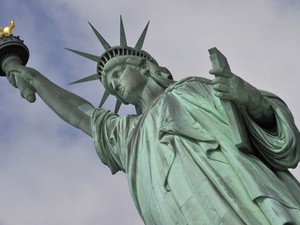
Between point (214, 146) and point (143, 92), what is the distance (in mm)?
2054

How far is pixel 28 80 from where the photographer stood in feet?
45.0

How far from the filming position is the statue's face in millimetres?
12227

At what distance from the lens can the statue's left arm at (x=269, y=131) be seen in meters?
10.4

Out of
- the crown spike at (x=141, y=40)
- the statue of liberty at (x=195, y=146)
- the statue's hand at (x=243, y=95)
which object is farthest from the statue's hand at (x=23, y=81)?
the statue's hand at (x=243, y=95)

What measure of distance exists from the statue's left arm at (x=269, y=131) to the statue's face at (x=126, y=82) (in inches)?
81.9

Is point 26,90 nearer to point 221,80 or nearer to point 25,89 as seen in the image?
point 25,89

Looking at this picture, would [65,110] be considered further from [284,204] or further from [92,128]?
[284,204]

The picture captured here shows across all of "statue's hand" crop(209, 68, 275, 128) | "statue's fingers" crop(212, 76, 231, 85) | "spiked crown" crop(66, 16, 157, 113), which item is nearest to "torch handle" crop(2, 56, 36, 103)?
"spiked crown" crop(66, 16, 157, 113)

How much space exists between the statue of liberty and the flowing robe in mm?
11

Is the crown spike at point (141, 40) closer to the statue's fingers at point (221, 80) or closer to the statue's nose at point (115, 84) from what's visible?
the statue's nose at point (115, 84)

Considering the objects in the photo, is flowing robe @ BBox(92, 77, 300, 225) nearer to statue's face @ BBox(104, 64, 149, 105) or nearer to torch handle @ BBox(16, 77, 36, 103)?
statue's face @ BBox(104, 64, 149, 105)

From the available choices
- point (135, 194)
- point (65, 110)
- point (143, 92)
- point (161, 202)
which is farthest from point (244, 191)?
point (65, 110)

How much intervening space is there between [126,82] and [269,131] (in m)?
2.34

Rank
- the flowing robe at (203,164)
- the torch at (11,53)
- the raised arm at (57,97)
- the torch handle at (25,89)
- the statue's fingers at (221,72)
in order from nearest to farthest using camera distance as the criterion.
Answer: the flowing robe at (203,164)
the statue's fingers at (221,72)
the raised arm at (57,97)
the torch handle at (25,89)
the torch at (11,53)
